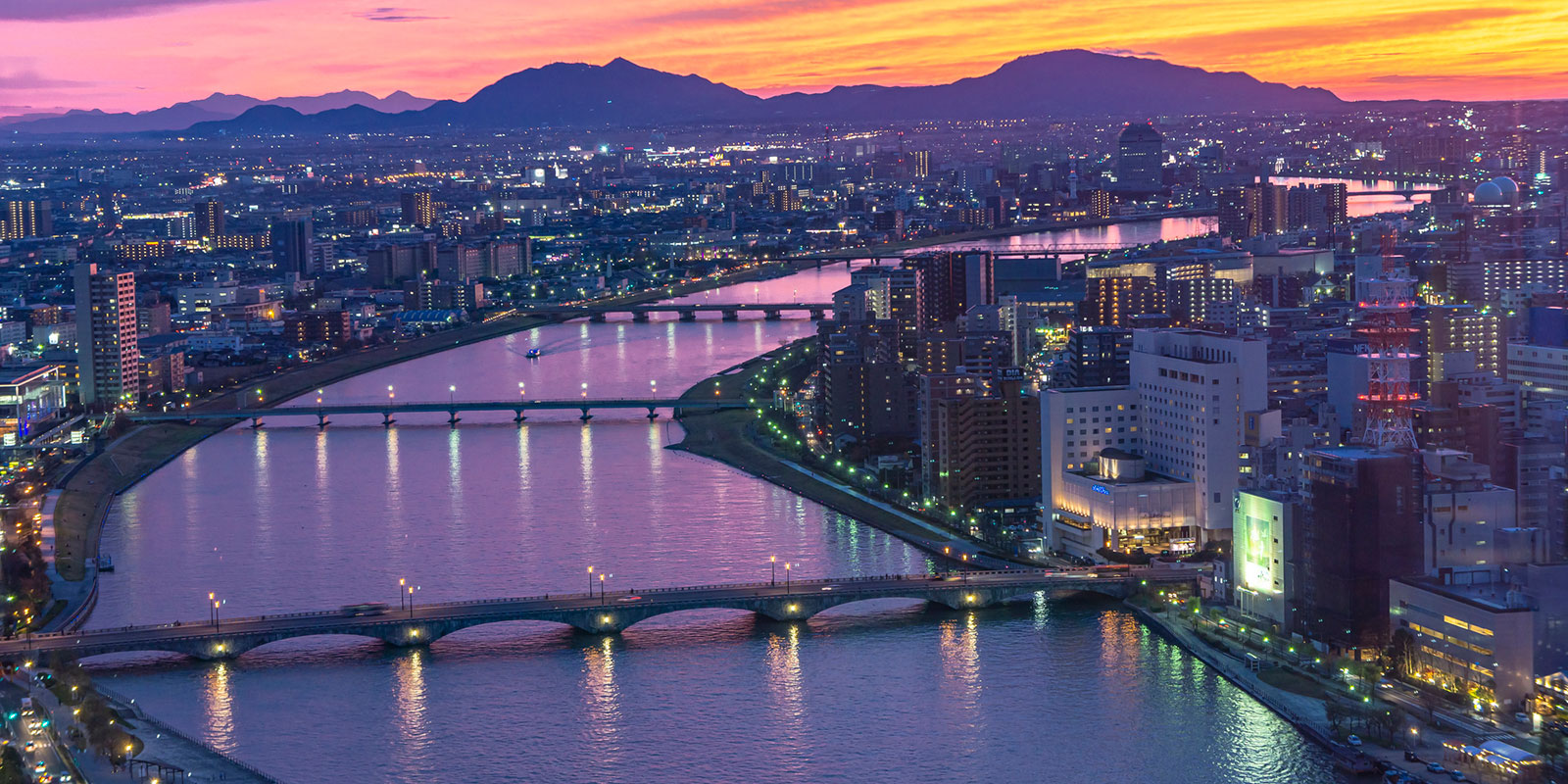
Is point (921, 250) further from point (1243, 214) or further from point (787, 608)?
point (787, 608)

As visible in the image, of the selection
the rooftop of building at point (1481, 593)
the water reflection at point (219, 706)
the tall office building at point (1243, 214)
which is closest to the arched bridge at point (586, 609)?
the water reflection at point (219, 706)

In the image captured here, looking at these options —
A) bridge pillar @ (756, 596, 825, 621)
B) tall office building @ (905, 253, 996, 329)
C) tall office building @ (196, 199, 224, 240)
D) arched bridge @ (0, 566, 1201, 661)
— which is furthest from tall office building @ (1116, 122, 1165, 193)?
bridge pillar @ (756, 596, 825, 621)

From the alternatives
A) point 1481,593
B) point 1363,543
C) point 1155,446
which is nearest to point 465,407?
point 1155,446

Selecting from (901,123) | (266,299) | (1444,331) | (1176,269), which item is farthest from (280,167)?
(1444,331)

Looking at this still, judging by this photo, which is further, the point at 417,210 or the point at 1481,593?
the point at 417,210

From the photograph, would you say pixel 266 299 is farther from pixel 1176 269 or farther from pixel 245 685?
pixel 245 685

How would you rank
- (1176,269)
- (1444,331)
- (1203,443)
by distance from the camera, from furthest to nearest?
(1176,269) → (1444,331) → (1203,443)
